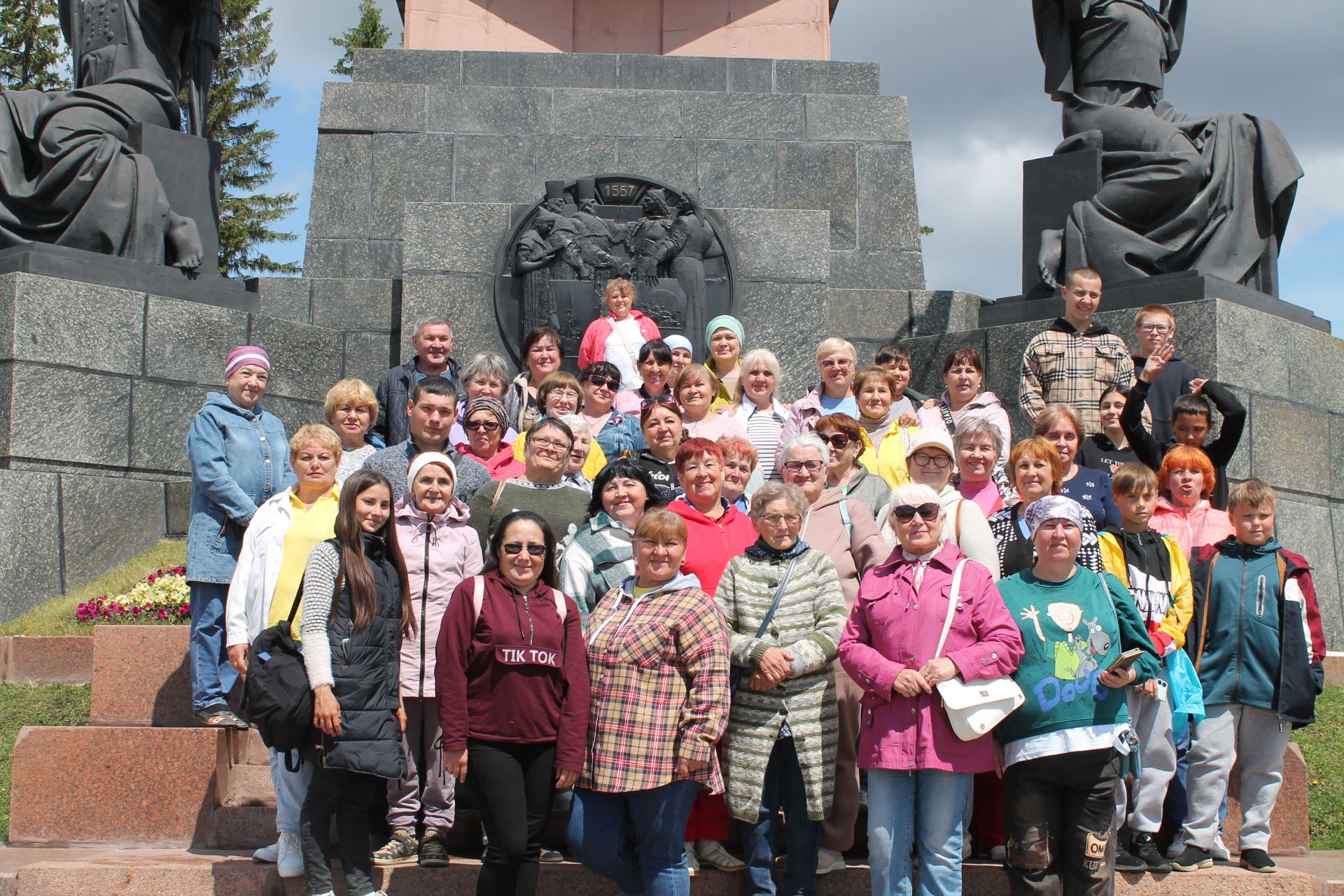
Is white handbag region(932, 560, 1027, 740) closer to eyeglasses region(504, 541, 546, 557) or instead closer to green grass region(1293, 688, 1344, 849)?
→ eyeglasses region(504, 541, 546, 557)

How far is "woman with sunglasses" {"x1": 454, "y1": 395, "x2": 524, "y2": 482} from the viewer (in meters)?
6.75

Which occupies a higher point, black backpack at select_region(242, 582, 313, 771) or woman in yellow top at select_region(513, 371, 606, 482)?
woman in yellow top at select_region(513, 371, 606, 482)

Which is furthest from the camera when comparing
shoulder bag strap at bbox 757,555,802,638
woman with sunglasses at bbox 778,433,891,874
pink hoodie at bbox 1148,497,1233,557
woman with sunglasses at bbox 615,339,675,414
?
woman with sunglasses at bbox 615,339,675,414

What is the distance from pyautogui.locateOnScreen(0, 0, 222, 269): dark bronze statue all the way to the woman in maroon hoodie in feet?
21.5

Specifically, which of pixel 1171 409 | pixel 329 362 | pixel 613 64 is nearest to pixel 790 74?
pixel 613 64

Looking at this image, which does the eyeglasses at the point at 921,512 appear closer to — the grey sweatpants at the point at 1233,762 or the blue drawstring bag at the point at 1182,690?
the blue drawstring bag at the point at 1182,690

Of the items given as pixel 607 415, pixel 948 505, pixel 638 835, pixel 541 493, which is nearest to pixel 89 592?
pixel 607 415

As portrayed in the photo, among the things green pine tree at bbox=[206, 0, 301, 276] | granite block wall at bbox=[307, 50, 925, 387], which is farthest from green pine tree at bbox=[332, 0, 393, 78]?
granite block wall at bbox=[307, 50, 925, 387]

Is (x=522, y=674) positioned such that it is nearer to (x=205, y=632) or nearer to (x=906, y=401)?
(x=205, y=632)

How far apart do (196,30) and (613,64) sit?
3573 millimetres

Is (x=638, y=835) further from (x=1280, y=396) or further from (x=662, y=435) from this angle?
(x=1280, y=396)

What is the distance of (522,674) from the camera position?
4.95 m

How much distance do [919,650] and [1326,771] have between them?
11.0 feet

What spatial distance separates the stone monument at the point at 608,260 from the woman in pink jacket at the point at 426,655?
4.99m
